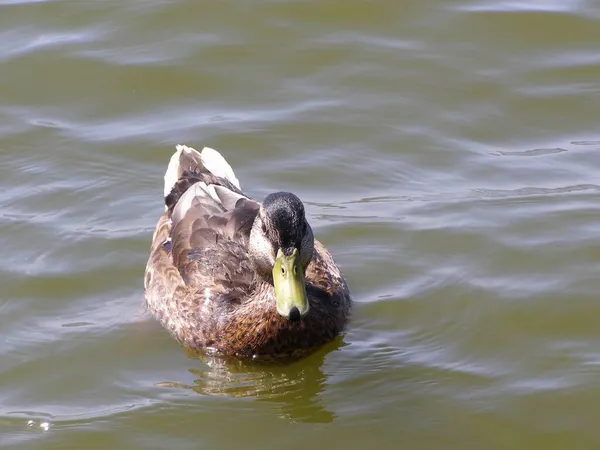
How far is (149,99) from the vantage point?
34.7 ft

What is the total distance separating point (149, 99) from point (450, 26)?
2960mm

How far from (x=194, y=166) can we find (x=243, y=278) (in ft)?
4.72

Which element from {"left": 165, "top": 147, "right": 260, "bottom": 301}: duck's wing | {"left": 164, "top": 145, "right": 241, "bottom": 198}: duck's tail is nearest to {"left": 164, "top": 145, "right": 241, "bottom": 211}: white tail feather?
{"left": 164, "top": 145, "right": 241, "bottom": 198}: duck's tail

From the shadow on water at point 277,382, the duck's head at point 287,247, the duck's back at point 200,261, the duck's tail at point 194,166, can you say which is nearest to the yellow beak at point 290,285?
the duck's head at point 287,247

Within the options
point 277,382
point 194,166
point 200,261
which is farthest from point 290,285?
point 194,166

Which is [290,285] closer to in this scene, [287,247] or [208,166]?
[287,247]

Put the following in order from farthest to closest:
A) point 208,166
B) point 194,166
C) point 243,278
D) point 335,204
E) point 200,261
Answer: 1. point 335,204
2. point 208,166
3. point 194,166
4. point 200,261
5. point 243,278

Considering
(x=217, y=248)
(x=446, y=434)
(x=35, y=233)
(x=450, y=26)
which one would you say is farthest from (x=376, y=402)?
(x=450, y=26)

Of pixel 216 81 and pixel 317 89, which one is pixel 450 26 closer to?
pixel 317 89

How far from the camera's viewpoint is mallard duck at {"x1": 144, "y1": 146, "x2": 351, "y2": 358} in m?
6.89

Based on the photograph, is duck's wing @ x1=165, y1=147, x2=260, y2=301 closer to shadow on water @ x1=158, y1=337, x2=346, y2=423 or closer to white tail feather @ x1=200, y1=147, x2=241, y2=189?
white tail feather @ x1=200, y1=147, x2=241, y2=189

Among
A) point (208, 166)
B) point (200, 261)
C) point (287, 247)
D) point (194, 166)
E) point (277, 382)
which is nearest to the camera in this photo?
point (287, 247)

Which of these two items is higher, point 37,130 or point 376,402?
point 37,130

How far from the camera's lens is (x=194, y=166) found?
8.79 meters
